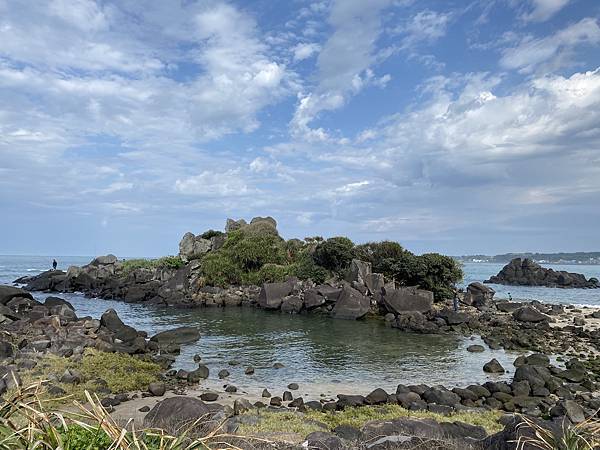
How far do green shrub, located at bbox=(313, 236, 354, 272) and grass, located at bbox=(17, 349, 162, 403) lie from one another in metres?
28.6

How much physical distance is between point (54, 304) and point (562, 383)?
29.4 m

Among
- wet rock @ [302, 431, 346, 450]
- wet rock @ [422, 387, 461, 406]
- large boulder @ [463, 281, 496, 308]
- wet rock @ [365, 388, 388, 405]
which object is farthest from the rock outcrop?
wet rock @ [302, 431, 346, 450]

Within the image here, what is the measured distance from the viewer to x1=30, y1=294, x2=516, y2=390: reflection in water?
17.9 m

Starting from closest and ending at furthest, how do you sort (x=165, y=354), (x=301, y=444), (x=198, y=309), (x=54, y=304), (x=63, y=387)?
(x=301, y=444)
(x=63, y=387)
(x=165, y=354)
(x=54, y=304)
(x=198, y=309)

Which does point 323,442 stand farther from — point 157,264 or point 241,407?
point 157,264

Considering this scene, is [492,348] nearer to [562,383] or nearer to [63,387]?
[562,383]

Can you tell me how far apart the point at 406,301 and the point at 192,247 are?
115 feet

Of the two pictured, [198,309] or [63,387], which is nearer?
[63,387]

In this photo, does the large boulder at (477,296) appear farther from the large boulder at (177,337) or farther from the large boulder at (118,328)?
the large boulder at (118,328)

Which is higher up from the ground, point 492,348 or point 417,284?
point 417,284

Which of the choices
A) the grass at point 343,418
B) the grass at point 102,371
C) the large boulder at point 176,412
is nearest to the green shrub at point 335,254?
the grass at point 102,371

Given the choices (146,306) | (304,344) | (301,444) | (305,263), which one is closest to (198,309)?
(146,306)

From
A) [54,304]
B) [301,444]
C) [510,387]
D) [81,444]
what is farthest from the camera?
[54,304]

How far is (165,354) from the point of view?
2128 cm
